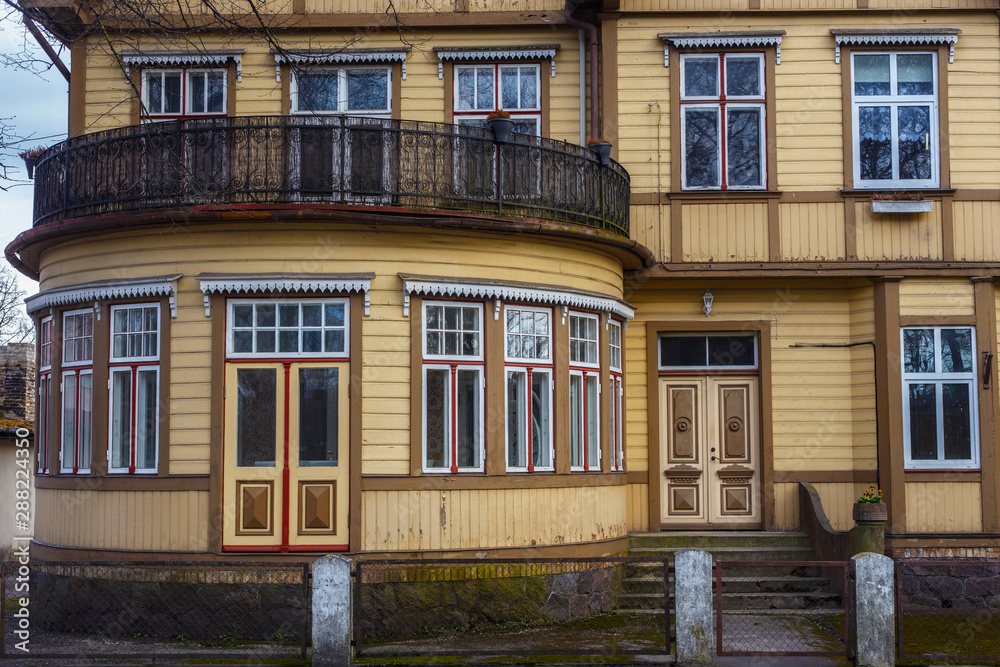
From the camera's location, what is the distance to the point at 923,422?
14.1 meters

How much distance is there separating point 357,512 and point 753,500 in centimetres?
581

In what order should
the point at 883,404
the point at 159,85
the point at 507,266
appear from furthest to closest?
the point at 159,85
the point at 883,404
the point at 507,266

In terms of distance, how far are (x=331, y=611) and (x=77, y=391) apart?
4.96m

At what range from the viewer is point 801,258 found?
14359mm

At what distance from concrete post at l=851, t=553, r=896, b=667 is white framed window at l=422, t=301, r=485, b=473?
4.30 meters

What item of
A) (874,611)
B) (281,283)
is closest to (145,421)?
(281,283)

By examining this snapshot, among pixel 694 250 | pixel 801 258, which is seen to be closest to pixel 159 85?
pixel 694 250

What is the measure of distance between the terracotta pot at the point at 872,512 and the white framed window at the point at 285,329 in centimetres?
633

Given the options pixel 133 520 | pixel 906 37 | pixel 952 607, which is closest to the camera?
pixel 133 520

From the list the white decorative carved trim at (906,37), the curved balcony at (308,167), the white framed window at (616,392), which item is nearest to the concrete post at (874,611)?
the white framed window at (616,392)

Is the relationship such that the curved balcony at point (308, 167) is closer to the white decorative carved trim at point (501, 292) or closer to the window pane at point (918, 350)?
the white decorative carved trim at point (501, 292)

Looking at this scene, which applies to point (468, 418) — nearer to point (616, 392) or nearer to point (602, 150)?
point (616, 392)

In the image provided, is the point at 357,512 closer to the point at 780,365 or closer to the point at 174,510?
the point at 174,510

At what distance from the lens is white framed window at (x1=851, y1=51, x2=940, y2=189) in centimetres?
1446
